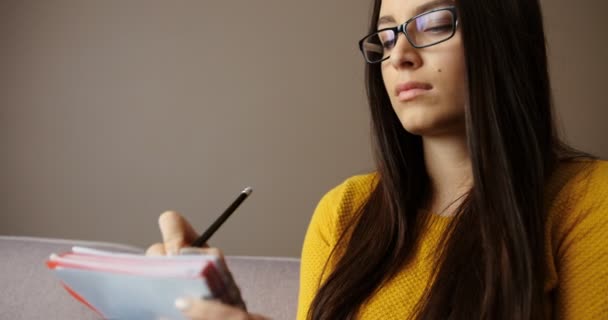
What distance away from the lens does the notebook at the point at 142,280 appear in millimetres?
456

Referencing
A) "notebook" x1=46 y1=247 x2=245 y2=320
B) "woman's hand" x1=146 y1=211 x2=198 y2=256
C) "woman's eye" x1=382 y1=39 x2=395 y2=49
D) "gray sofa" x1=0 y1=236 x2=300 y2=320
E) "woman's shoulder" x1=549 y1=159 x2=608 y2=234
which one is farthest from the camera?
"gray sofa" x1=0 y1=236 x2=300 y2=320

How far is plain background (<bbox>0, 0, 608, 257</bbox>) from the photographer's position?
1.52m

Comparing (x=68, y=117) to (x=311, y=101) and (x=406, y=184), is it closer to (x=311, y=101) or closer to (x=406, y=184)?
(x=311, y=101)

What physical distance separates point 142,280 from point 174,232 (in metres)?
0.11

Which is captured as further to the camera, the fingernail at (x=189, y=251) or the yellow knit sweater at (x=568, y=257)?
the yellow knit sweater at (x=568, y=257)

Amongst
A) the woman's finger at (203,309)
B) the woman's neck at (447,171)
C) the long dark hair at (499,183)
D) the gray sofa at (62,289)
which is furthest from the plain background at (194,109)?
the woman's finger at (203,309)

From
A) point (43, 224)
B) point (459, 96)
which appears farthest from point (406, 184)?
point (43, 224)

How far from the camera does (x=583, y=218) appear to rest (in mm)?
688

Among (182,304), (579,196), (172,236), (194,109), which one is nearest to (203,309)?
(182,304)

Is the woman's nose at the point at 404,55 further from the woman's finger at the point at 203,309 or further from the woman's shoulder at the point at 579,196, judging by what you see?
the woman's finger at the point at 203,309

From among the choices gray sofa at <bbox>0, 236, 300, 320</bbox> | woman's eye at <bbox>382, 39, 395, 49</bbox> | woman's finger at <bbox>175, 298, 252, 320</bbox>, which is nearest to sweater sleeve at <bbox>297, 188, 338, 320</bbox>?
gray sofa at <bbox>0, 236, 300, 320</bbox>

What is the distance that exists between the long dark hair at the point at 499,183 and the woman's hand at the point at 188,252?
30cm

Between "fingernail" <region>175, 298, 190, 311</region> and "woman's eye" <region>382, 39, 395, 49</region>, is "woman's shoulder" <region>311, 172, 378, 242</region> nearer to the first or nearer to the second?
"woman's eye" <region>382, 39, 395, 49</region>

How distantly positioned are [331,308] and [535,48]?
49cm
